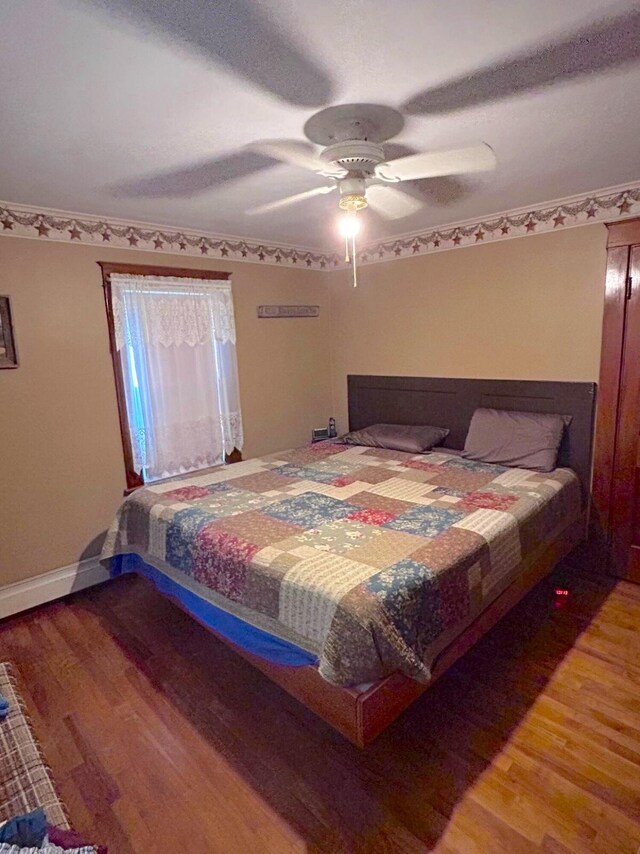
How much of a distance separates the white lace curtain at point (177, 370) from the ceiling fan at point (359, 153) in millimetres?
1501

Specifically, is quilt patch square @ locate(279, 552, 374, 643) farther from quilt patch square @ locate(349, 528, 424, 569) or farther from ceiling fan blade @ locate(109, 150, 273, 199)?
ceiling fan blade @ locate(109, 150, 273, 199)

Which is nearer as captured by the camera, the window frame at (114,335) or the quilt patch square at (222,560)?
the quilt patch square at (222,560)

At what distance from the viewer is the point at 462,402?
3502 millimetres

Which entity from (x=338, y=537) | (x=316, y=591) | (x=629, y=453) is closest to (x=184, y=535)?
(x=338, y=537)

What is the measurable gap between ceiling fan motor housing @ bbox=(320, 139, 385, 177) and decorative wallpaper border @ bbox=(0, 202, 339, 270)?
5.73ft

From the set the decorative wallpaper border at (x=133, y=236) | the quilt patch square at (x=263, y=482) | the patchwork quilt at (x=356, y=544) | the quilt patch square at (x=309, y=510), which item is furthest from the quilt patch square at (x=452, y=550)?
the decorative wallpaper border at (x=133, y=236)

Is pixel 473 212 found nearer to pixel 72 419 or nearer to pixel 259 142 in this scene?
pixel 259 142

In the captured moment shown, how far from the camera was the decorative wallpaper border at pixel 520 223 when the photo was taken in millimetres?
2660

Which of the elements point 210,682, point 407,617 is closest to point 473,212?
point 407,617

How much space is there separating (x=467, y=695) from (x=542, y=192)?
8.93 ft

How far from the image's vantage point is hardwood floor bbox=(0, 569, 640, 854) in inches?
56.8

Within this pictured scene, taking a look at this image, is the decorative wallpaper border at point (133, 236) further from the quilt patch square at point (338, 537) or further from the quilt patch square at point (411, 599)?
the quilt patch square at point (411, 599)

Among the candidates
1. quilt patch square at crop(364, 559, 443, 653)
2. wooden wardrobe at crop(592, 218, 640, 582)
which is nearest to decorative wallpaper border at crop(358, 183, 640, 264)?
wooden wardrobe at crop(592, 218, 640, 582)

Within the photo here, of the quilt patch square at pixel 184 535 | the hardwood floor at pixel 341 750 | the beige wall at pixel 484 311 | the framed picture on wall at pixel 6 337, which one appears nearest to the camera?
the hardwood floor at pixel 341 750
